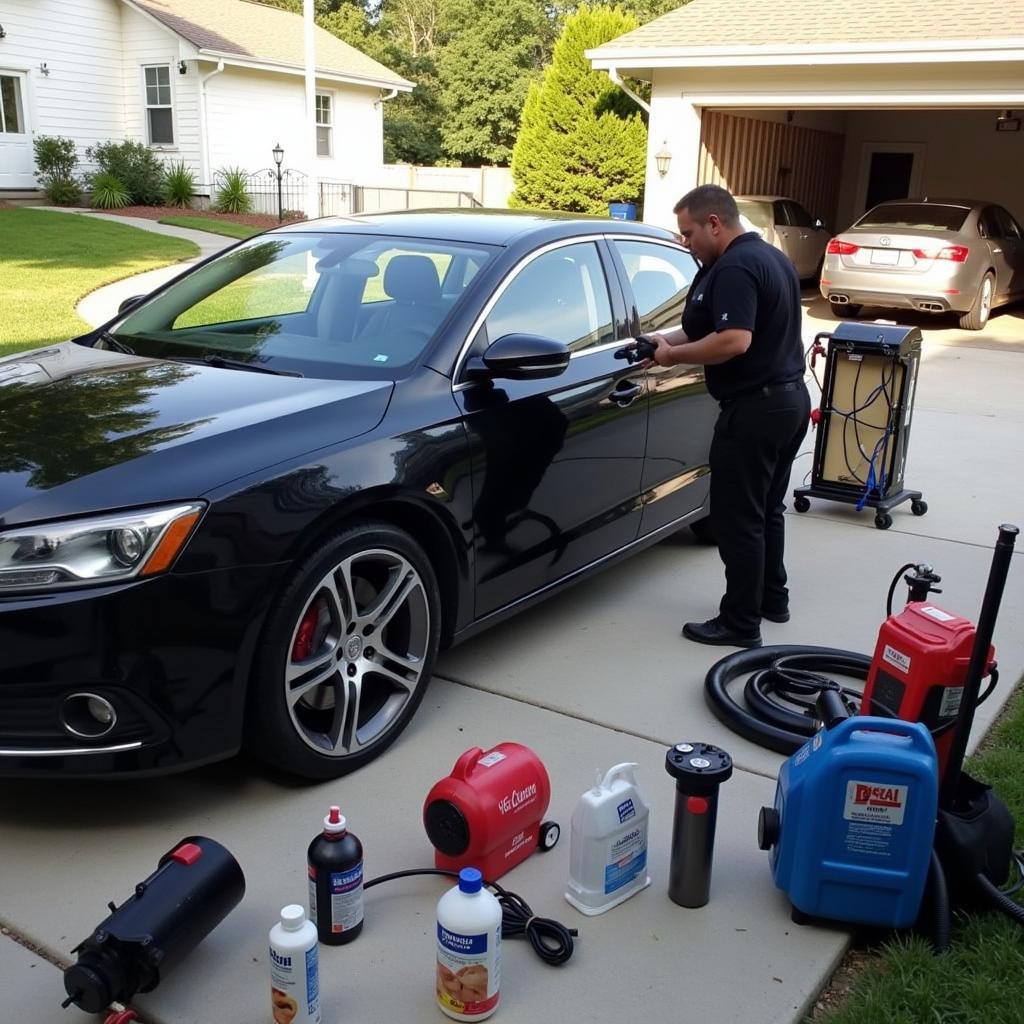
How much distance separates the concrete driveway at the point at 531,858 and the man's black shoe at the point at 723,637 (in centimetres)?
6

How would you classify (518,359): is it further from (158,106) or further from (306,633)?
(158,106)

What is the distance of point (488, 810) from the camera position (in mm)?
2811

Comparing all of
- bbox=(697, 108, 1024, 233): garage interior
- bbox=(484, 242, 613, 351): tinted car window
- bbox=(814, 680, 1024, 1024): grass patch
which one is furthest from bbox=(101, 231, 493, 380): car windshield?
bbox=(697, 108, 1024, 233): garage interior

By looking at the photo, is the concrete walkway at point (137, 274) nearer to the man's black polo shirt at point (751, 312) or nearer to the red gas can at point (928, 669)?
the man's black polo shirt at point (751, 312)

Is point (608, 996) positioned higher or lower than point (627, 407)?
lower

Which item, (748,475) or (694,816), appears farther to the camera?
(748,475)

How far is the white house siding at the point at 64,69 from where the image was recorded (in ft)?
73.5

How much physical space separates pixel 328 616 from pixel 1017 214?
70.8 feet

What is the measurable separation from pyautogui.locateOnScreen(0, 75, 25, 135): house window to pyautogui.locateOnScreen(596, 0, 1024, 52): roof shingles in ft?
43.7

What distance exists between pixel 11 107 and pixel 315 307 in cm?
2226

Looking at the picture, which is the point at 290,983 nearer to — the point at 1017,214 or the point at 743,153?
the point at 743,153

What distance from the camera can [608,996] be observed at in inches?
99.7

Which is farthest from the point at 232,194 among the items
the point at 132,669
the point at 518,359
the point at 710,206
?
the point at 132,669

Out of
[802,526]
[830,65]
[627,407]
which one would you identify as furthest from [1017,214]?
[627,407]
